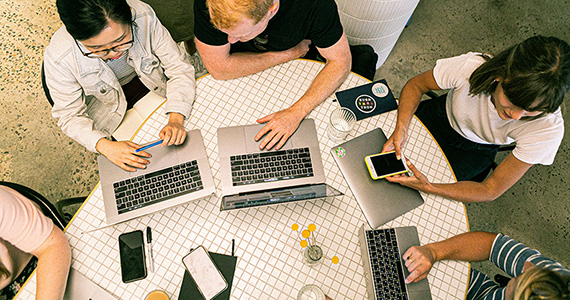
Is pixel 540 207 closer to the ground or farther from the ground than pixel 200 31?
closer to the ground

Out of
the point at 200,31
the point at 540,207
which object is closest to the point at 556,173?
the point at 540,207

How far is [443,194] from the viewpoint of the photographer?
133 centimetres

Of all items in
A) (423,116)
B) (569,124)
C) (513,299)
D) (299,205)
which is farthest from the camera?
(569,124)

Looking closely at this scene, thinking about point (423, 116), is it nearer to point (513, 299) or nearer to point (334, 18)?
point (334, 18)

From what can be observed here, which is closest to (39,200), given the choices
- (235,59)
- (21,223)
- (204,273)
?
(21,223)

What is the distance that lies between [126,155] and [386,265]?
3.45ft

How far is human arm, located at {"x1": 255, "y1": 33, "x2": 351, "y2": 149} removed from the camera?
1.34 metres

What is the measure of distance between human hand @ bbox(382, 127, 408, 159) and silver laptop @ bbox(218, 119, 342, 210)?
287 millimetres

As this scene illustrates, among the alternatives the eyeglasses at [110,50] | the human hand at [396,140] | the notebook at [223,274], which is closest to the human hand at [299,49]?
the human hand at [396,140]

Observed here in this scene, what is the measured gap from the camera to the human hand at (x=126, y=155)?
4.20ft

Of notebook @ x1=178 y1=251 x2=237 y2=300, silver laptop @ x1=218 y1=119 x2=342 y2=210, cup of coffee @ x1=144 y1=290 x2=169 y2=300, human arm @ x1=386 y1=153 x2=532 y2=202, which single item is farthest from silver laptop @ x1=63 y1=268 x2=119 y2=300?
human arm @ x1=386 y1=153 x2=532 y2=202

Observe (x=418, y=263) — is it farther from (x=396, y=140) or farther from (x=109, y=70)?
(x=109, y=70)

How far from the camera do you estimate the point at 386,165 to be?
1.33 m

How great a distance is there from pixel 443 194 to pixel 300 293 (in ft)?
2.21
